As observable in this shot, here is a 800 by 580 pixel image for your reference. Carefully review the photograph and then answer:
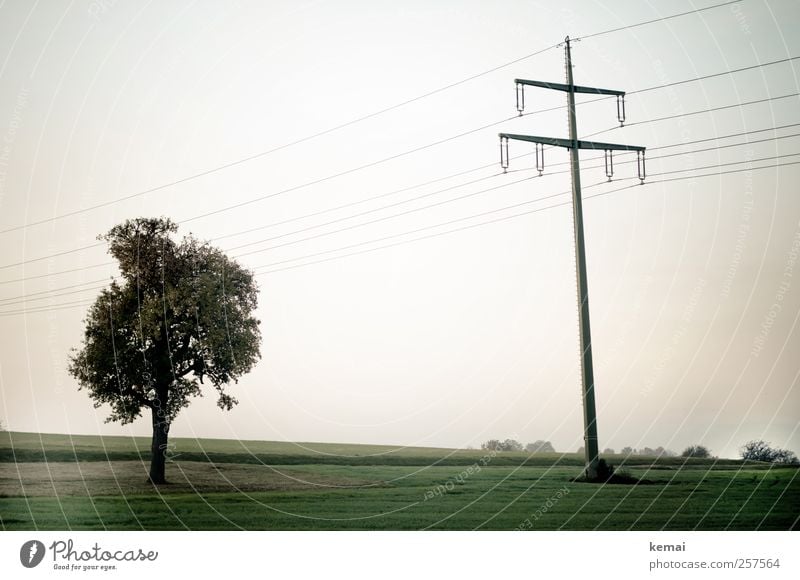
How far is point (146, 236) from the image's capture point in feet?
88.4

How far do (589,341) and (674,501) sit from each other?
14.1ft

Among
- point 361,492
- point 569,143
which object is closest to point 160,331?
point 361,492

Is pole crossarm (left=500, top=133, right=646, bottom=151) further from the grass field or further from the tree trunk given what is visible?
the tree trunk

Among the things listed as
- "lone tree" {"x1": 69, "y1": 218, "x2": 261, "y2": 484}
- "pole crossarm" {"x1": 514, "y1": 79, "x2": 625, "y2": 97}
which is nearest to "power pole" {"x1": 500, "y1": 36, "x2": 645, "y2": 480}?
"pole crossarm" {"x1": 514, "y1": 79, "x2": 625, "y2": 97}

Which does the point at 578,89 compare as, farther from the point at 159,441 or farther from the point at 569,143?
the point at 159,441

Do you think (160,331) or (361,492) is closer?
(361,492)

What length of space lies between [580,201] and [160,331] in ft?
43.2

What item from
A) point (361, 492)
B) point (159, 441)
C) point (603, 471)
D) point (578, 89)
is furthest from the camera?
point (159, 441)

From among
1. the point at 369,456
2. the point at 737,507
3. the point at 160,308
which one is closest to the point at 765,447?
the point at 737,507

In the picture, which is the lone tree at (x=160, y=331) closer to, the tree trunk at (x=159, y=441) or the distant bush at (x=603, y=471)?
the tree trunk at (x=159, y=441)

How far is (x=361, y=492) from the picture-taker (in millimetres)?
22359

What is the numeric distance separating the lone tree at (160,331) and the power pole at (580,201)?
10600mm

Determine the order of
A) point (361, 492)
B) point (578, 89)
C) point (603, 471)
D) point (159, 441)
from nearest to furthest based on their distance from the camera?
point (603, 471)
point (361, 492)
point (578, 89)
point (159, 441)

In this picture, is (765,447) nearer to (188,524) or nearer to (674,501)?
(674,501)
